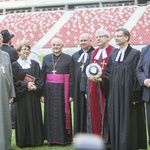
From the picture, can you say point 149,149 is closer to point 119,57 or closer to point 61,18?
point 119,57

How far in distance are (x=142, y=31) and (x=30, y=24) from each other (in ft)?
34.8

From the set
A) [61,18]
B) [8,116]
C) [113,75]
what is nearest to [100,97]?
[113,75]

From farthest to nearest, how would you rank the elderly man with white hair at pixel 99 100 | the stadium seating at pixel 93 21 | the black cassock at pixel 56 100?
the stadium seating at pixel 93 21
the black cassock at pixel 56 100
the elderly man with white hair at pixel 99 100

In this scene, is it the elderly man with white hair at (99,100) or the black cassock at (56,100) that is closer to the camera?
the elderly man with white hair at (99,100)

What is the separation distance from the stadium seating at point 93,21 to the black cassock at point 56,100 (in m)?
21.8

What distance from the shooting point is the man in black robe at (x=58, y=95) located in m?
5.59

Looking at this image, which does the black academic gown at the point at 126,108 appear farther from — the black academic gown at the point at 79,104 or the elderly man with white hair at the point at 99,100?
the black academic gown at the point at 79,104

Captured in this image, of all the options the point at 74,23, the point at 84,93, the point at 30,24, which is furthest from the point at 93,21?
the point at 84,93

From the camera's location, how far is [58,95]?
561cm

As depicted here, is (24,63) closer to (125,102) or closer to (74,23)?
(125,102)

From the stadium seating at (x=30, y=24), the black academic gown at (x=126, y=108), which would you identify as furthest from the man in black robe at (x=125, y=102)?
the stadium seating at (x=30, y=24)

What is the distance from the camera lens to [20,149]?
209 inches

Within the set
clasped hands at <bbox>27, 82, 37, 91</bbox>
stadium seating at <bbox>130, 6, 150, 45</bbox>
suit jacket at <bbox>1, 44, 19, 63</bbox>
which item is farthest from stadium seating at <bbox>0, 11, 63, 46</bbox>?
clasped hands at <bbox>27, 82, 37, 91</bbox>

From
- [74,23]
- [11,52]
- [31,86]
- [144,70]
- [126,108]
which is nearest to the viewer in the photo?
[144,70]
